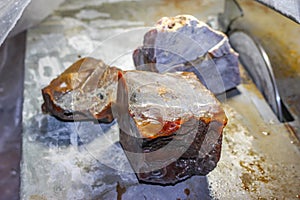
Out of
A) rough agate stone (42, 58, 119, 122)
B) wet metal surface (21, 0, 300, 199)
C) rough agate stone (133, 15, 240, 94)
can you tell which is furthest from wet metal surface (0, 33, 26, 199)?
rough agate stone (133, 15, 240, 94)

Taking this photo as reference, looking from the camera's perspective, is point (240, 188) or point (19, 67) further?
point (19, 67)

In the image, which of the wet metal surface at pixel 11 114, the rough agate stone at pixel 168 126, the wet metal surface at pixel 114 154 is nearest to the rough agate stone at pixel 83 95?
the wet metal surface at pixel 114 154

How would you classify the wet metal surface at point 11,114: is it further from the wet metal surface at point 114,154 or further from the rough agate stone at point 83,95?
the rough agate stone at point 83,95

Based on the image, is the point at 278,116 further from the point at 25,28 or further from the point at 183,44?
the point at 25,28

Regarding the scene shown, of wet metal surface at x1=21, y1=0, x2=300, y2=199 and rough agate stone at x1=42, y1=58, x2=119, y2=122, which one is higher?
rough agate stone at x1=42, y1=58, x2=119, y2=122

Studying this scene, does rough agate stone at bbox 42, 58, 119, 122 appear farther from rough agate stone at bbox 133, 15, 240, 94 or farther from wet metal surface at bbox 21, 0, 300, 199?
rough agate stone at bbox 133, 15, 240, 94

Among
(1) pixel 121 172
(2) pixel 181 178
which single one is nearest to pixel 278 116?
(2) pixel 181 178
